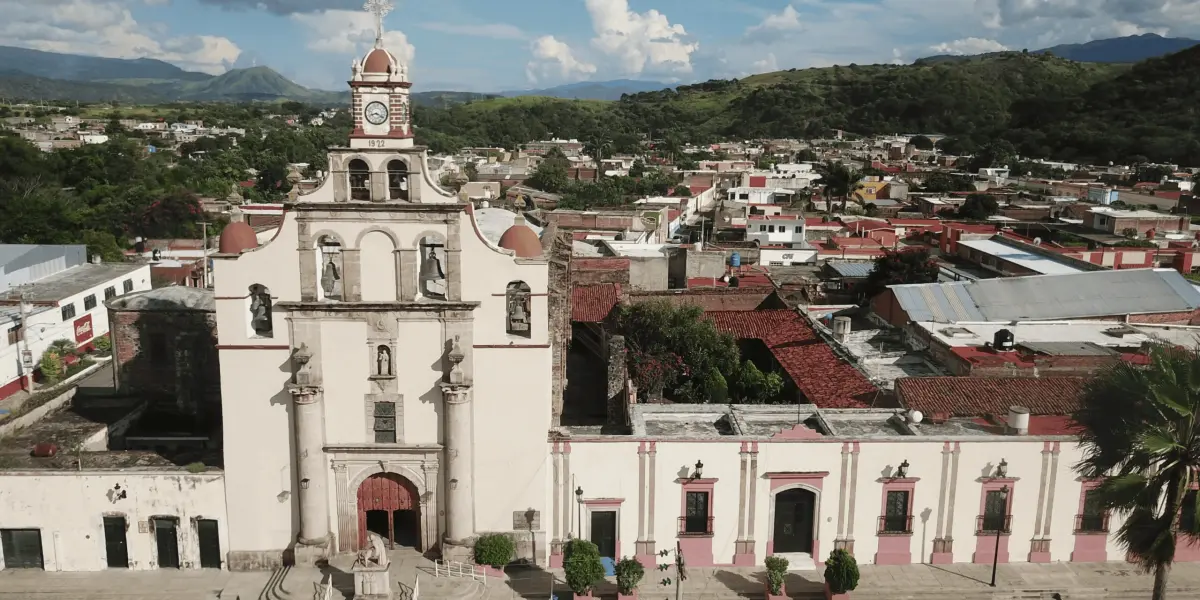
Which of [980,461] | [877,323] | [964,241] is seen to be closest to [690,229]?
[964,241]

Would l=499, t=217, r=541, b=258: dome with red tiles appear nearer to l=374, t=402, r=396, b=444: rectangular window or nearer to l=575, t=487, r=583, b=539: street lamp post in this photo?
l=374, t=402, r=396, b=444: rectangular window

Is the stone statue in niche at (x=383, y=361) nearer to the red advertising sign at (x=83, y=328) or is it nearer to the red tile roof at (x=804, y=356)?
the red tile roof at (x=804, y=356)

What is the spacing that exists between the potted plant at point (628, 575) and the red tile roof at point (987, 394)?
10168mm

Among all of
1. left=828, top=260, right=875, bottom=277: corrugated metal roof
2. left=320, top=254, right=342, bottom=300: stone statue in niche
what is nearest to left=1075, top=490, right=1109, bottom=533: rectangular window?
left=320, top=254, right=342, bottom=300: stone statue in niche

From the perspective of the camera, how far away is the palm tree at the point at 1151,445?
1561 centimetres

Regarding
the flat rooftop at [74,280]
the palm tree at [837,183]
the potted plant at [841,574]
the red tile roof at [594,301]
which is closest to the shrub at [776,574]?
the potted plant at [841,574]

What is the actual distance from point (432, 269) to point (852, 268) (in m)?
34.7

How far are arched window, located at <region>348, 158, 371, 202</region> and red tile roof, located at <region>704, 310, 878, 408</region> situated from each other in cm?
1557

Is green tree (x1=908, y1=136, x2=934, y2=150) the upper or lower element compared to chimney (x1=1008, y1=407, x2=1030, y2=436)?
upper

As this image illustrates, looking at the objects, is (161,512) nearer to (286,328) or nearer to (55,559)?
(55,559)

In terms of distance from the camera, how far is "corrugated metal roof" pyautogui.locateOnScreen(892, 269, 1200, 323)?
1451 inches

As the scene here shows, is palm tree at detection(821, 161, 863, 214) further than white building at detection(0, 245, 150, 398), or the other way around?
palm tree at detection(821, 161, 863, 214)

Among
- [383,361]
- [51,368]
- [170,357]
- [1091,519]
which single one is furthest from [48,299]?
[1091,519]

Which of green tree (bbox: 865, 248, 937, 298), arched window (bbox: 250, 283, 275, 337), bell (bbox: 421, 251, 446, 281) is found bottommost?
green tree (bbox: 865, 248, 937, 298)
